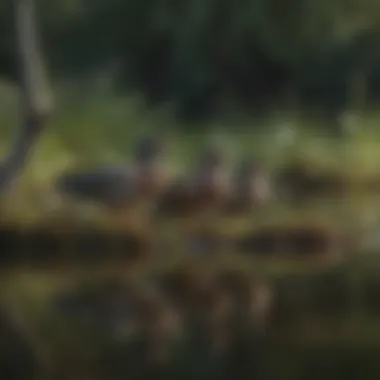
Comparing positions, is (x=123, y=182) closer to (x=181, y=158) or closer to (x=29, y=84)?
(x=181, y=158)

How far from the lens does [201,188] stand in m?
2.26

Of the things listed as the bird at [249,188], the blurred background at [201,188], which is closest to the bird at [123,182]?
the blurred background at [201,188]

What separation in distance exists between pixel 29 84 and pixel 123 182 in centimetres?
23

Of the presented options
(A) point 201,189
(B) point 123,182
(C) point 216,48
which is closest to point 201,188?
(A) point 201,189

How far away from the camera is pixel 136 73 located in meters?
2.27

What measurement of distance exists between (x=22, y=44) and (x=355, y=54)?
564 millimetres

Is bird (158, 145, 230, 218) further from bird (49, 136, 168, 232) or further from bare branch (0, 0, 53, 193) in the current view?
bare branch (0, 0, 53, 193)

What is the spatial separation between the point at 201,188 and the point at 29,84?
0.34 m

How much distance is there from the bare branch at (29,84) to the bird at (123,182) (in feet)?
0.28

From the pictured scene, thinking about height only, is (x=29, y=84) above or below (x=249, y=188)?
above

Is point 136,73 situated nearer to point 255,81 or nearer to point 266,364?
point 255,81

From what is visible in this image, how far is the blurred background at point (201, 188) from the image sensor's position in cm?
222

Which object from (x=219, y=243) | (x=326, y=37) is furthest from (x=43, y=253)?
(x=326, y=37)

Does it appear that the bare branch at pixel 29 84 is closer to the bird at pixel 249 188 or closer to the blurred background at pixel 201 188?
the blurred background at pixel 201 188
